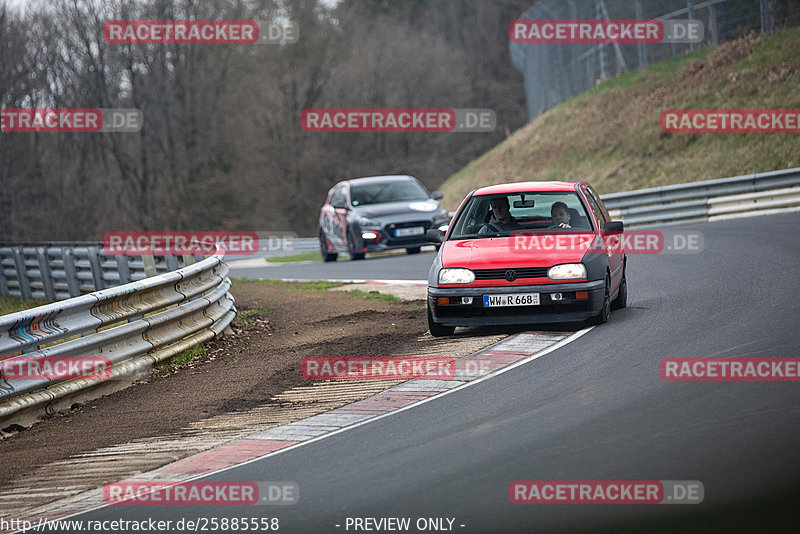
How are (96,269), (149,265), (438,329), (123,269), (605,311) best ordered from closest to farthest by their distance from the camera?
(605,311) → (438,329) → (149,265) → (123,269) → (96,269)

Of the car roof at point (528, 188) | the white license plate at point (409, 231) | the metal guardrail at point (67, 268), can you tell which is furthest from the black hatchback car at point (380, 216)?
the car roof at point (528, 188)

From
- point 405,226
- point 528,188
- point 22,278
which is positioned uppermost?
point 528,188

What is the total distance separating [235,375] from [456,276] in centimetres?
229

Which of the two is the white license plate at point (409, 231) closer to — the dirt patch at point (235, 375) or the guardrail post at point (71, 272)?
the dirt patch at point (235, 375)

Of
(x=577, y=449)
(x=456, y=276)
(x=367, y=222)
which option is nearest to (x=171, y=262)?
(x=456, y=276)

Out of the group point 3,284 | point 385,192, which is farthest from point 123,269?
point 385,192

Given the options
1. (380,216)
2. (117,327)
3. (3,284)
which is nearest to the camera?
Answer: (117,327)

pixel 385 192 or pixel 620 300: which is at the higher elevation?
pixel 385 192

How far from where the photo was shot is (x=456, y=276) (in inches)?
387

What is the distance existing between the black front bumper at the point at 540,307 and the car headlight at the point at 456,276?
9cm

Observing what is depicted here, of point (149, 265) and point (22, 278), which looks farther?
point (22, 278)

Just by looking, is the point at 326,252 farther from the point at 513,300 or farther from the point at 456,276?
the point at 513,300

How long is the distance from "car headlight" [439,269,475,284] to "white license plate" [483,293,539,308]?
276mm

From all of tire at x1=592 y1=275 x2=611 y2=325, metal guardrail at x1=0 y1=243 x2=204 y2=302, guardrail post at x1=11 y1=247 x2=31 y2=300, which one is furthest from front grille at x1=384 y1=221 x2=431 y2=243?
tire at x1=592 y1=275 x2=611 y2=325
